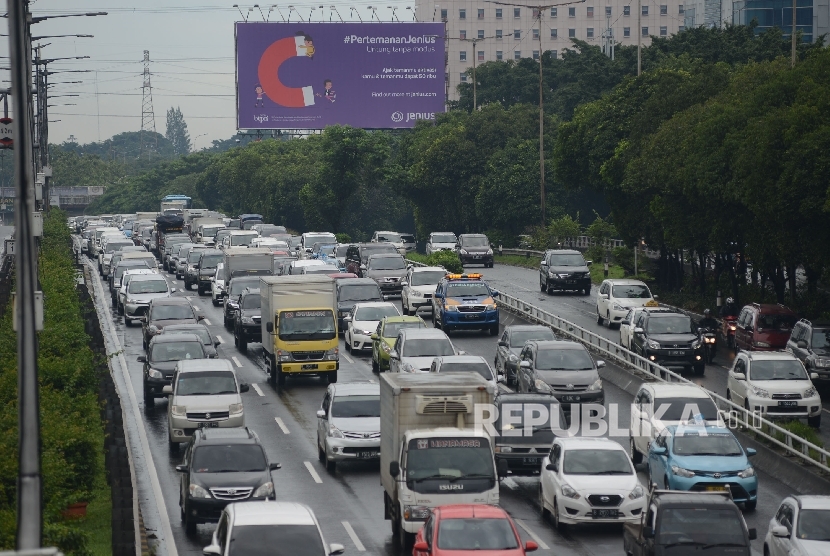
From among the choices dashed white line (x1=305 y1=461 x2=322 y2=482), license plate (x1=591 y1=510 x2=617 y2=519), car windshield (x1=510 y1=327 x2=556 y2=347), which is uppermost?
car windshield (x1=510 y1=327 x2=556 y2=347)

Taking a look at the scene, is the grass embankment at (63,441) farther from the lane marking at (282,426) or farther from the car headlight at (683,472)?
the car headlight at (683,472)

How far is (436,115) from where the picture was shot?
366 ft

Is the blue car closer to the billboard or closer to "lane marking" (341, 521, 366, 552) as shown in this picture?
"lane marking" (341, 521, 366, 552)

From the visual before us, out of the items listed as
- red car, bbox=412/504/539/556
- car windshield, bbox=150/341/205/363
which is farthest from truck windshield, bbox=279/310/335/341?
red car, bbox=412/504/539/556

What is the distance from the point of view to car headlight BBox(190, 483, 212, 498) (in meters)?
23.5

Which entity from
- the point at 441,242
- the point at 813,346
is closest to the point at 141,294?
the point at 813,346

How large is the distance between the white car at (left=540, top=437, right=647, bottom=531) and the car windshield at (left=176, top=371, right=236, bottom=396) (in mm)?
9693

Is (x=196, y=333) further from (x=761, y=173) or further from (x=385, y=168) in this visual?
(x=385, y=168)

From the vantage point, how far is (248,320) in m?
46.2

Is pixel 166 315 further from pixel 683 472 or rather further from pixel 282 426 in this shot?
pixel 683 472

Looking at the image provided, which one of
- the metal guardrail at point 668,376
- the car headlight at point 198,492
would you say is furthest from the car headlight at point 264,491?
the metal guardrail at point 668,376

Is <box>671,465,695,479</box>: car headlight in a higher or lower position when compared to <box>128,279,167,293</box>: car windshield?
lower

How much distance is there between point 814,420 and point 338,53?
83.7 meters

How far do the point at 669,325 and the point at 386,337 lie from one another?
8046mm
